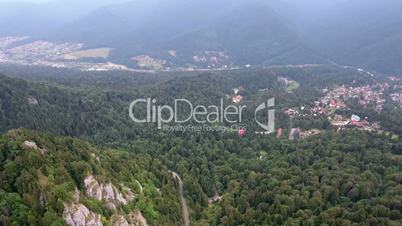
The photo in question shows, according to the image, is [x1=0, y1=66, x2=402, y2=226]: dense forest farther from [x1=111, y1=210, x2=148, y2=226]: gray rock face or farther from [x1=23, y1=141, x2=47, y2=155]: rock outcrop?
[x1=111, y1=210, x2=148, y2=226]: gray rock face

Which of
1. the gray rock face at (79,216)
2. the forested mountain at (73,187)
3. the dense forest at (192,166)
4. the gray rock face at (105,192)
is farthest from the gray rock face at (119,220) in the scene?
the gray rock face at (79,216)

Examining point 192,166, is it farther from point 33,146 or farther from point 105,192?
point 33,146

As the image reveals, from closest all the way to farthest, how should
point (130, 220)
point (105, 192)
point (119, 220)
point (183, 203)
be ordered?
1. point (119, 220)
2. point (130, 220)
3. point (105, 192)
4. point (183, 203)

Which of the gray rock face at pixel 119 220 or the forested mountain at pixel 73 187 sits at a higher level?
the forested mountain at pixel 73 187

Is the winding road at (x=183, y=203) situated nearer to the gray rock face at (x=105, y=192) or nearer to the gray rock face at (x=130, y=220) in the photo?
the gray rock face at (x=130, y=220)

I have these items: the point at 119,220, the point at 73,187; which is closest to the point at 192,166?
the point at 119,220

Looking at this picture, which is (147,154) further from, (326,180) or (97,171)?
(326,180)

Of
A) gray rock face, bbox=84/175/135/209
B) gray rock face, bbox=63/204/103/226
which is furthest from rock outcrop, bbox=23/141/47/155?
gray rock face, bbox=63/204/103/226
